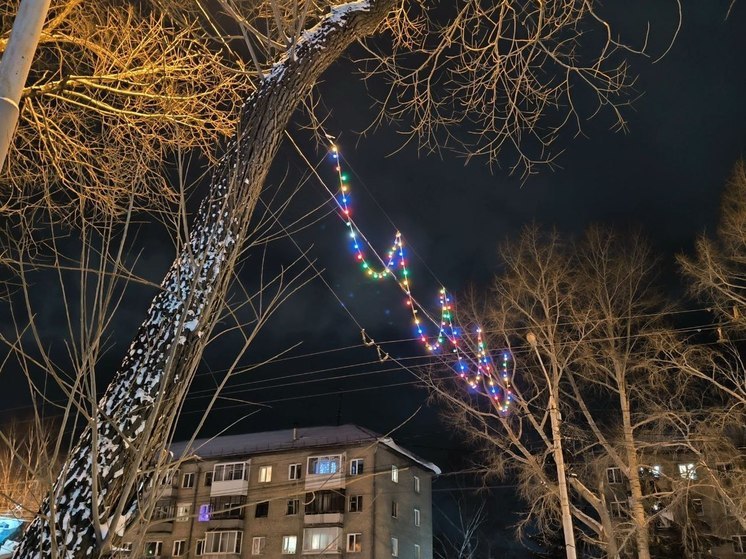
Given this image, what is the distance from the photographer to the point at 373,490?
30.9m

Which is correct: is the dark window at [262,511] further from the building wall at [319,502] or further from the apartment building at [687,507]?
the apartment building at [687,507]

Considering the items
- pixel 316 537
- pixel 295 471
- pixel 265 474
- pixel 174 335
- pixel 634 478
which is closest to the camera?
pixel 174 335

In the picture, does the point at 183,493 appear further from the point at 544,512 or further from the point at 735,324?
the point at 735,324

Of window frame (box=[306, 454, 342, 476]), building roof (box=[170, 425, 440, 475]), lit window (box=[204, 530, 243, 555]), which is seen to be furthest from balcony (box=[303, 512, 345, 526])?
lit window (box=[204, 530, 243, 555])

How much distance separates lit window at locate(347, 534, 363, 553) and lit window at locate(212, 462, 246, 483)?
24.6ft

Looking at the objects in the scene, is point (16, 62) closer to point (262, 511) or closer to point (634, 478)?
point (634, 478)

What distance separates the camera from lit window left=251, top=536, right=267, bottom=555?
3328 centimetres

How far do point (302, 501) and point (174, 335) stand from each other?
31.3 m

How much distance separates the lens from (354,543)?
3108 cm

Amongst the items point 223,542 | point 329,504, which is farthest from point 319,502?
point 223,542

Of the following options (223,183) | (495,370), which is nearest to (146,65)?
(223,183)

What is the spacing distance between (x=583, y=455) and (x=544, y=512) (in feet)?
9.67

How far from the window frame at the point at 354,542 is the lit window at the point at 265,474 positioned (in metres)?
6.13

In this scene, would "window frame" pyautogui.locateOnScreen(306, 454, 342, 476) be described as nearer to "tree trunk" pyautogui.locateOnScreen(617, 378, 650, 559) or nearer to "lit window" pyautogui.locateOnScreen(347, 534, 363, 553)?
"lit window" pyautogui.locateOnScreen(347, 534, 363, 553)
